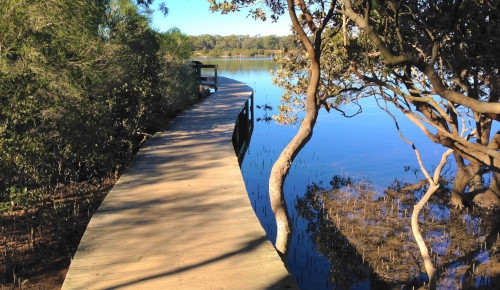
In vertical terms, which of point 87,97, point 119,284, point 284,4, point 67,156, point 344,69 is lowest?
point 119,284

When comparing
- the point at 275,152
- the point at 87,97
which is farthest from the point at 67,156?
the point at 275,152

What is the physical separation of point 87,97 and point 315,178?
7.91 metres

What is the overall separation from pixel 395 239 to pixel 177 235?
200 inches

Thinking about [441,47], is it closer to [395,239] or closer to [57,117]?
[395,239]

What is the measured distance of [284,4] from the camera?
7.73 meters

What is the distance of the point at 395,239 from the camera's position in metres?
8.54

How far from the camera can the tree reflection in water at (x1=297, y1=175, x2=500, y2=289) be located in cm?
713

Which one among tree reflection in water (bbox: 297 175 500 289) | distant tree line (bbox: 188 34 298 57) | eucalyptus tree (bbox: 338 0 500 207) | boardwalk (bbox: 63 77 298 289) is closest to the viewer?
boardwalk (bbox: 63 77 298 289)

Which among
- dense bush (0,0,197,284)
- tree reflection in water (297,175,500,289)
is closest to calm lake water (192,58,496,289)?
tree reflection in water (297,175,500,289)

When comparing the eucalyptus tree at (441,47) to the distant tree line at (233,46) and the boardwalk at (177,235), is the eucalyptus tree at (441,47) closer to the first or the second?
the boardwalk at (177,235)

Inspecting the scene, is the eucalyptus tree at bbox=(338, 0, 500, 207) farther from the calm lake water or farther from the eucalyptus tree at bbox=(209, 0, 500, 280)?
the calm lake water

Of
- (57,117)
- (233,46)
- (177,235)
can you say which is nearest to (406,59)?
(177,235)

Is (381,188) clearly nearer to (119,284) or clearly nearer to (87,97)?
(87,97)

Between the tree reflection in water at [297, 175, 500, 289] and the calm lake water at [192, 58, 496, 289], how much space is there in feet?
0.66
